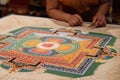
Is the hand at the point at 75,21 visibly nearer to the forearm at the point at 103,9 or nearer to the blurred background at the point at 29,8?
the forearm at the point at 103,9

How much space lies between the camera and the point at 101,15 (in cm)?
136

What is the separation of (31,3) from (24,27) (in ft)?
4.12

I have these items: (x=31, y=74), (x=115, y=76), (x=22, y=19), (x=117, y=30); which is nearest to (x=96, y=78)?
(x=115, y=76)

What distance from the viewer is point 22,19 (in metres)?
1.34

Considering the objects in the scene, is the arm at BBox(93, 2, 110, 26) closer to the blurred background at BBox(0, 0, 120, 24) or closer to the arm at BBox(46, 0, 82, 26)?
the arm at BBox(46, 0, 82, 26)

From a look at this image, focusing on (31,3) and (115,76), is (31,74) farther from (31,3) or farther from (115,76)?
(31,3)

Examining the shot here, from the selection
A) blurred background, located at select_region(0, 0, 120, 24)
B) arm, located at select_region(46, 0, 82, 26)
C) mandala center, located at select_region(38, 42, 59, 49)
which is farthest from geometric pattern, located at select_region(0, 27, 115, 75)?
blurred background, located at select_region(0, 0, 120, 24)

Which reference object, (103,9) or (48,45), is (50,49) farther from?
(103,9)

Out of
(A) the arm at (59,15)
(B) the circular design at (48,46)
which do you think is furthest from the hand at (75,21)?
(B) the circular design at (48,46)

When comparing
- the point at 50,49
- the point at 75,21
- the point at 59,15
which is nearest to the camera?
the point at 50,49

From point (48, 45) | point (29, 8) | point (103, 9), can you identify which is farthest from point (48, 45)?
point (29, 8)

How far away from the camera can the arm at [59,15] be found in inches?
50.3

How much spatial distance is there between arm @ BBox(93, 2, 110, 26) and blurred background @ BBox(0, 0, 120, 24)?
84 cm

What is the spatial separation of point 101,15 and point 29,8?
49.3 inches
